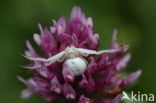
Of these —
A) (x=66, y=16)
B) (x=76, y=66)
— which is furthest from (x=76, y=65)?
(x=66, y=16)

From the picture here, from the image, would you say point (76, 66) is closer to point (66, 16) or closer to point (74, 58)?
point (74, 58)

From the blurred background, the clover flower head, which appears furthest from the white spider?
the blurred background

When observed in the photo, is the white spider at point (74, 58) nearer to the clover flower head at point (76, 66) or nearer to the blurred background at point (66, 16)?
the clover flower head at point (76, 66)

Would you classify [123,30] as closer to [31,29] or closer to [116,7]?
[116,7]

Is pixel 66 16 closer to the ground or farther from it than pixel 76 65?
farther from it

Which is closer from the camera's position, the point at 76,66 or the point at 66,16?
the point at 76,66

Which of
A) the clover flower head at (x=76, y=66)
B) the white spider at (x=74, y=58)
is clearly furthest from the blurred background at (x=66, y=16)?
the white spider at (x=74, y=58)

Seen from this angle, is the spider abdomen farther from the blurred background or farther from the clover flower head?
the blurred background
